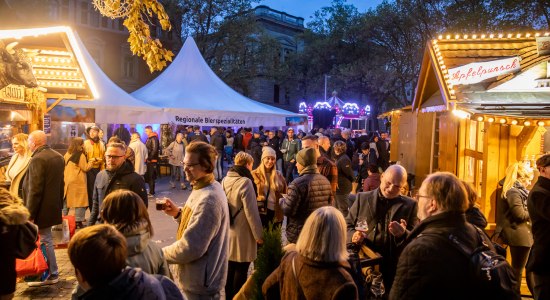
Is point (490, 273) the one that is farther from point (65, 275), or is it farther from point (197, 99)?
point (197, 99)

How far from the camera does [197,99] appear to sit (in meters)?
14.6

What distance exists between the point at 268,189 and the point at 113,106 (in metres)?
6.92

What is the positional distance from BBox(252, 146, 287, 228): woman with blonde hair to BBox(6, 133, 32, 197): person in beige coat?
3.02 m

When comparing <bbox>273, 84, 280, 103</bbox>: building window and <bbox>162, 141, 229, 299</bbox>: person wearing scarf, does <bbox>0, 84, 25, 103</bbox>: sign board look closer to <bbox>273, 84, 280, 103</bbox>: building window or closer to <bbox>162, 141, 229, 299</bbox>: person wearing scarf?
<bbox>162, 141, 229, 299</bbox>: person wearing scarf

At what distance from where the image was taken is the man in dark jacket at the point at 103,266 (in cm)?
201

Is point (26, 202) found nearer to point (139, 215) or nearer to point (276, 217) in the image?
point (276, 217)

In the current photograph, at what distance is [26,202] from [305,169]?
11.3ft

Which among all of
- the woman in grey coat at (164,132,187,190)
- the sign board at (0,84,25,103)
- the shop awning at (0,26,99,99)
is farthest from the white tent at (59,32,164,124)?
the sign board at (0,84,25,103)

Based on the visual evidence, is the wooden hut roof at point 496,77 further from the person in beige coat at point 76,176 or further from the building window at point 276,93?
the building window at point 276,93

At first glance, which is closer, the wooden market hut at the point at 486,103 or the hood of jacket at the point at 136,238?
the hood of jacket at the point at 136,238

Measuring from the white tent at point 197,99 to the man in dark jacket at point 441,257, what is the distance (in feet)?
36.4

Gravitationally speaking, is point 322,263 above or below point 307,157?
below

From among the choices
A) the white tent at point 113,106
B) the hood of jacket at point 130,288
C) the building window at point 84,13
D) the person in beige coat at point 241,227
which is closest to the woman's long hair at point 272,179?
the person in beige coat at point 241,227

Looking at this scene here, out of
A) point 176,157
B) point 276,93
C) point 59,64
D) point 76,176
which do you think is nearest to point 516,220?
point 76,176
